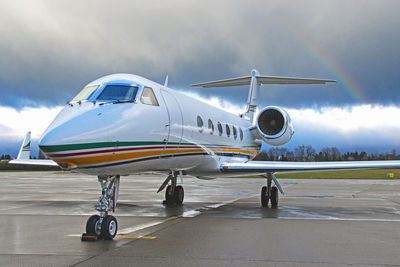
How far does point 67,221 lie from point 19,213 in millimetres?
2433

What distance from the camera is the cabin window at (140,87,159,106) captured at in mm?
8125

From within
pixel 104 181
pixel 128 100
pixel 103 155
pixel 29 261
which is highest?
pixel 128 100

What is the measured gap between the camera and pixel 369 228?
29.0 ft

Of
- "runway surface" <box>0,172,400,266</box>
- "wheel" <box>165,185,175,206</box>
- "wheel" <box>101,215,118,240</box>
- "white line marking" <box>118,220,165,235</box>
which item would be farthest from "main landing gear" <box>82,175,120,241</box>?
"wheel" <box>165,185,175,206</box>

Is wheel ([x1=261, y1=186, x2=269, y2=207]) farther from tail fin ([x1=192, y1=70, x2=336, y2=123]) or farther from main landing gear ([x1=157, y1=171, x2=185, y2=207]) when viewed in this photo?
tail fin ([x1=192, y1=70, x2=336, y2=123])

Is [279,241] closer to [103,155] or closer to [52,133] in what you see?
[103,155]

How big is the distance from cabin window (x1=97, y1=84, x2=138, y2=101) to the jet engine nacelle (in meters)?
7.95

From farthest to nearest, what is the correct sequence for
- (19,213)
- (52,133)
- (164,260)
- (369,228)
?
(19,213) → (369,228) → (52,133) → (164,260)

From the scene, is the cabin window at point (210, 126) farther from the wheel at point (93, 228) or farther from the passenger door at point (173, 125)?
the wheel at point (93, 228)

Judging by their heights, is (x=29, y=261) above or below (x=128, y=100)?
below

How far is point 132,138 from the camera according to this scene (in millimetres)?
7211

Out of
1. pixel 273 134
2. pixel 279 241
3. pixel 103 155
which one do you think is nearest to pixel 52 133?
pixel 103 155

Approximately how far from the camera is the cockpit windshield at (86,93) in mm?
7558

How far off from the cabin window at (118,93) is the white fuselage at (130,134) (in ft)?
0.35
